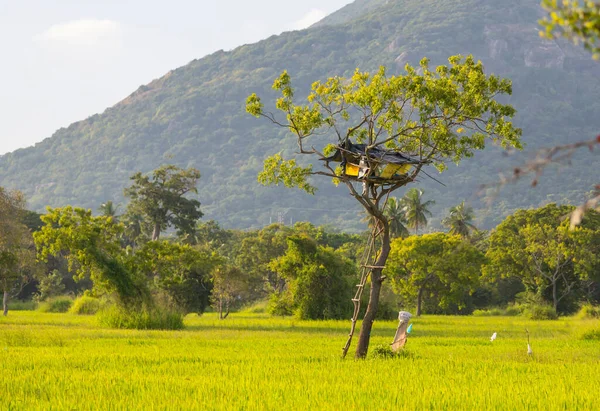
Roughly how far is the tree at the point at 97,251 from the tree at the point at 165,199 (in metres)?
49.6

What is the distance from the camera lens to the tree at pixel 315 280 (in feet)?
158

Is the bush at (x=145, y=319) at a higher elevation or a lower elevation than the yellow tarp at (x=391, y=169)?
lower

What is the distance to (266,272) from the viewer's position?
83.6 metres

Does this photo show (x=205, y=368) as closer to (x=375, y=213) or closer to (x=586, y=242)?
(x=375, y=213)

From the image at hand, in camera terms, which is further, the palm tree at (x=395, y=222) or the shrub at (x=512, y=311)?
the palm tree at (x=395, y=222)

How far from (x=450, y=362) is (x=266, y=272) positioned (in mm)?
64970

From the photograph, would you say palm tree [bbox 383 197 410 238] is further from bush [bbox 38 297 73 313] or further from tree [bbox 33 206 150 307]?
tree [bbox 33 206 150 307]

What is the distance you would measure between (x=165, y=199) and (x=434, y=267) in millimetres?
35906

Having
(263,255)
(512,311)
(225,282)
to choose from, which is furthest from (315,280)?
(263,255)

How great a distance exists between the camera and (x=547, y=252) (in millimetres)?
65125

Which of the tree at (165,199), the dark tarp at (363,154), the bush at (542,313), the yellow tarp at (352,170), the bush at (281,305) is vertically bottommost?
the bush at (542,313)

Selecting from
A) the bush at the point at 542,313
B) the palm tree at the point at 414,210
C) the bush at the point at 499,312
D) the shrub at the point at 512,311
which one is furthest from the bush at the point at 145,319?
the palm tree at the point at 414,210

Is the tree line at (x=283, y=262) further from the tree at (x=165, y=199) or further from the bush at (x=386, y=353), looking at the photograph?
the bush at (x=386, y=353)

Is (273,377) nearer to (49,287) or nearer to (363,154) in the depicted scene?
(363,154)
